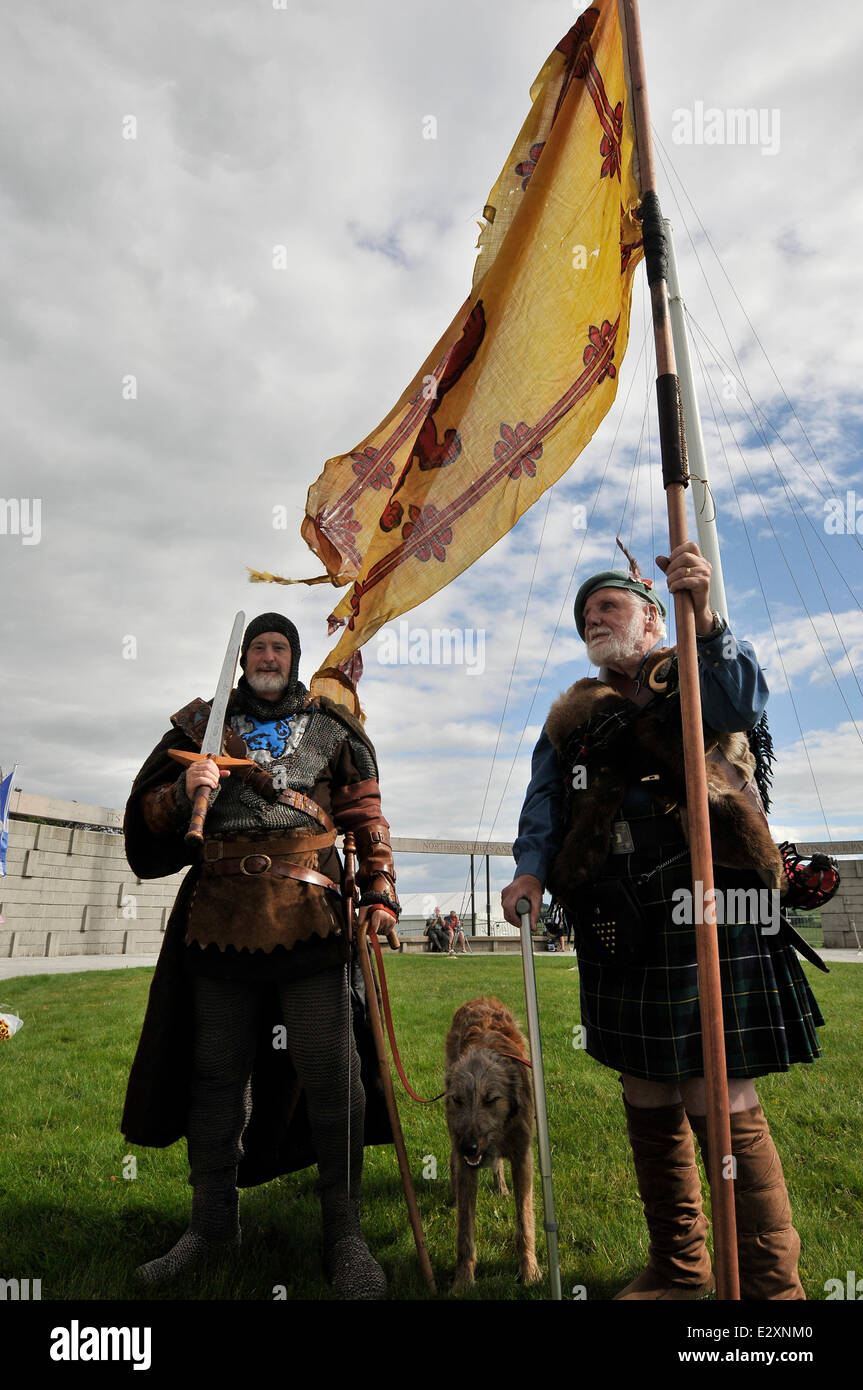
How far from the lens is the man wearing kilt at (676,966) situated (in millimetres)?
2480

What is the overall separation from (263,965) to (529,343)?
125 inches

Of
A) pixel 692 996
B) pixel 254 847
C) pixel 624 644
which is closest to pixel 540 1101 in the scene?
pixel 692 996

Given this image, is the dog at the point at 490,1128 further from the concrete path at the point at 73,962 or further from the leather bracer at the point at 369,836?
the concrete path at the point at 73,962

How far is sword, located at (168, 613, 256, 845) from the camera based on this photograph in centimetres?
288

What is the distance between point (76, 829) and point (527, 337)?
21345 millimetres

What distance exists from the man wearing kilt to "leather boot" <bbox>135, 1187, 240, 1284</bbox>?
164 cm

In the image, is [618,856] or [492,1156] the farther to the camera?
[492,1156]

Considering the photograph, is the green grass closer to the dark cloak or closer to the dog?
the dog

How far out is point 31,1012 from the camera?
10.2m

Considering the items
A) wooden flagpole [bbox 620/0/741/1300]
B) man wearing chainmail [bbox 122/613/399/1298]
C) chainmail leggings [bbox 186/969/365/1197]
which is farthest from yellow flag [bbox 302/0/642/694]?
chainmail leggings [bbox 186/969/365/1197]

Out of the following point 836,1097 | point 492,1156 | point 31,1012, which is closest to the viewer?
point 492,1156

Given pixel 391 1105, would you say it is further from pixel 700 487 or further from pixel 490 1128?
pixel 700 487
